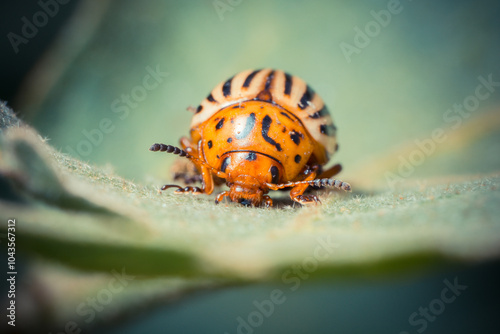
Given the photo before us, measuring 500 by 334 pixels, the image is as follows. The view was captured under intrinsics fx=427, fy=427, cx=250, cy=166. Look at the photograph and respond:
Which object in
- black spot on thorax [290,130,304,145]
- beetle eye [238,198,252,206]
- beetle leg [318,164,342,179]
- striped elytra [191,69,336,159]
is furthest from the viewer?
beetle leg [318,164,342,179]

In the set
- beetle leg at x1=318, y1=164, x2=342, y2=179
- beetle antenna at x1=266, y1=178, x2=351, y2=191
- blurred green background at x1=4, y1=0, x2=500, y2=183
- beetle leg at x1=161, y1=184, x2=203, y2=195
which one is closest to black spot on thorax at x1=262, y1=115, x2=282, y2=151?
beetle antenna at x1=266, y1=178, x2=351, y2=191

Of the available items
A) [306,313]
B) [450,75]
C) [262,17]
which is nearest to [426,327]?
[306,313]

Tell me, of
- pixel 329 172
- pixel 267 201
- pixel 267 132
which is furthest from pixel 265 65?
pixel 267 201

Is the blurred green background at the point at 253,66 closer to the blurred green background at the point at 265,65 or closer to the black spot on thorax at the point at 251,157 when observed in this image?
the blurred green background at the point at 265,65

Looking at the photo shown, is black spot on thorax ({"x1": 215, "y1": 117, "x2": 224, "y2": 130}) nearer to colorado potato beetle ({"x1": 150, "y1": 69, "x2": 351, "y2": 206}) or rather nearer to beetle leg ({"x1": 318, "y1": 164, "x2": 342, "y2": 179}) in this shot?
colorado potato beetle ({"x1": 150, "y1": 69, "x2": 351, "y2": 206})

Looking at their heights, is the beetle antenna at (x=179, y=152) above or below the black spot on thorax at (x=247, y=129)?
below

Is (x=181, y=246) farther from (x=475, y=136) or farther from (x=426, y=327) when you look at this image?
(x=475, y=136)

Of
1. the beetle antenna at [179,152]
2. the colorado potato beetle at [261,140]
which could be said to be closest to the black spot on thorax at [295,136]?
the colorado potato beetle at [261,140]
